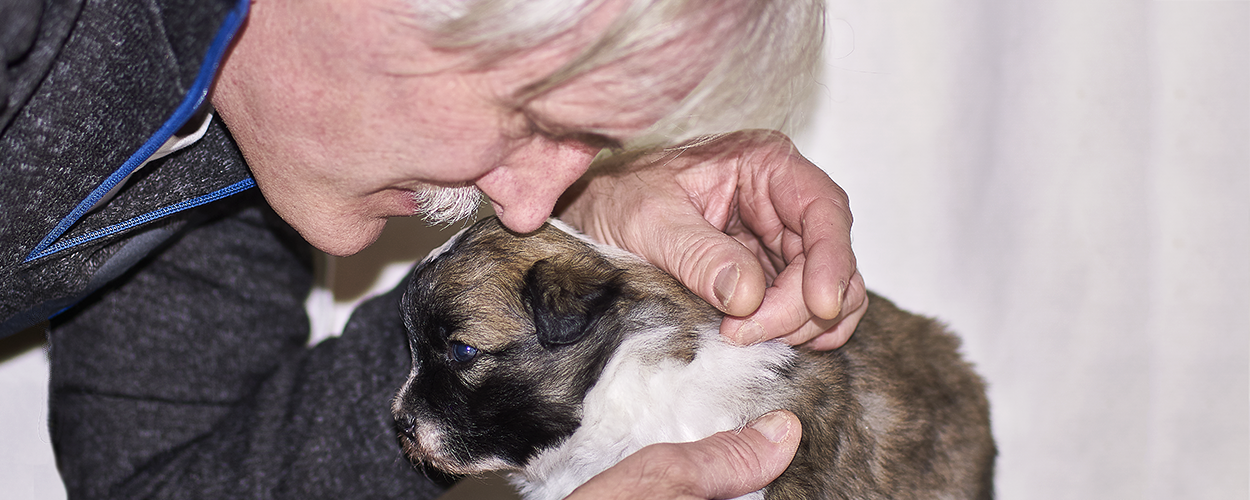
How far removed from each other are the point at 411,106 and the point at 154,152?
1.66 ft

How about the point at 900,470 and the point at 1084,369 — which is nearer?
the point at 900,470

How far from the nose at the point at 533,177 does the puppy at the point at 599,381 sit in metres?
0.20

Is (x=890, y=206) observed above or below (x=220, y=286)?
above

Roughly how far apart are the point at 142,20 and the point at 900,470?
4.99ft

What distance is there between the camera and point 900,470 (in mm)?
1650

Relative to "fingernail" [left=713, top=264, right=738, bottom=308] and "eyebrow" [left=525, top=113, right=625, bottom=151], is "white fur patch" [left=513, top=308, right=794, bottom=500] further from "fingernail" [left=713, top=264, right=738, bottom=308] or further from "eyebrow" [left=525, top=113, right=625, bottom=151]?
"eyebrow" [left=525, top=113, right=625, bottom=151]

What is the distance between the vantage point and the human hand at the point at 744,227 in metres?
1.52

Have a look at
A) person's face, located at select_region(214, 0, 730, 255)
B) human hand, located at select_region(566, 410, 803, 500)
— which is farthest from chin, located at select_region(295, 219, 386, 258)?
human hand, located at select_region(566, 410, 803, 500)

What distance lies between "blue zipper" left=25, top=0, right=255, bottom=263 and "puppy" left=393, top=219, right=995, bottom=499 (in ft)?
1.57

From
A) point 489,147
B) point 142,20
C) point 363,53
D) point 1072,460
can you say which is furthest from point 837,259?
point 1072,460

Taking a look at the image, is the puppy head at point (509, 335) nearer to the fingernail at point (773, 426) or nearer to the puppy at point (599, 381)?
the puppy at point (599, 381)

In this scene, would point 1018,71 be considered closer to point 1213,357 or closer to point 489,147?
point 1213,357

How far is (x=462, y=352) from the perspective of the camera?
1.62 meters

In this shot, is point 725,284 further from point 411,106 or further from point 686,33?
point 411,106
